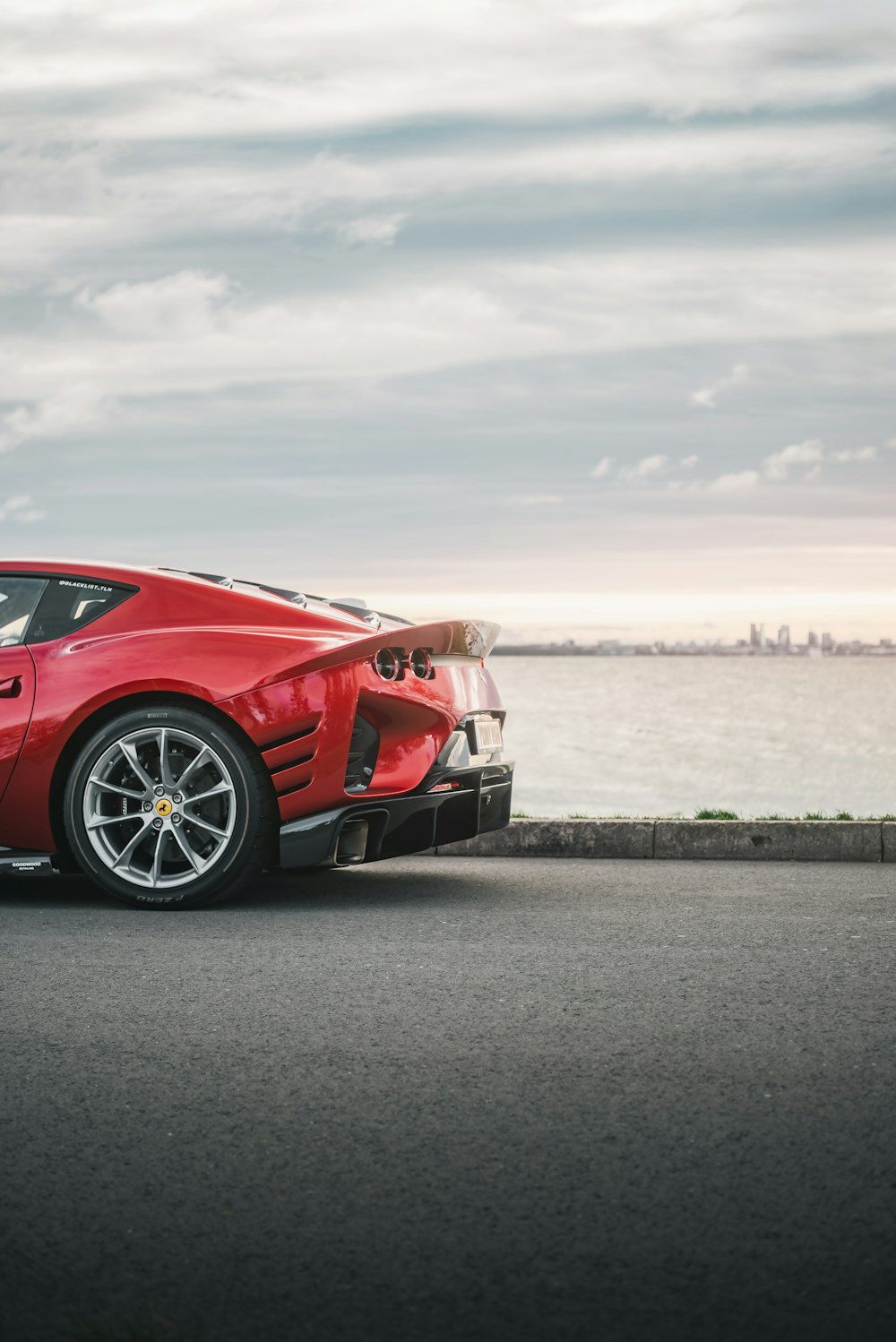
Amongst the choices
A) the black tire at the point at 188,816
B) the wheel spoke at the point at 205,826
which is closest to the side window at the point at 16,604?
the black tire at the point at 188,816

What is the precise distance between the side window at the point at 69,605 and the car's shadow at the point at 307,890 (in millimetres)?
1204

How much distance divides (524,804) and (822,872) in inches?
746

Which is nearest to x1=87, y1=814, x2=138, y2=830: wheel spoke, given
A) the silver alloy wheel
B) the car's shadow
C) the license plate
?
the silver alloy wheel

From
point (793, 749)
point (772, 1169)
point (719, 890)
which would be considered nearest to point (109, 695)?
point (719, 890)

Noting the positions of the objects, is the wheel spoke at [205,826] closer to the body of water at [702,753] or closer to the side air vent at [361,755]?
the side air vent at [361,755]

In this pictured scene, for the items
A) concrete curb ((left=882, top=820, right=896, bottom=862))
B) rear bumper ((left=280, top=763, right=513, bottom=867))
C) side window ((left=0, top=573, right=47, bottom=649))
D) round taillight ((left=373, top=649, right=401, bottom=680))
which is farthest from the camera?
concrete curb ((left=882, top=820, right=896, bottom=862))

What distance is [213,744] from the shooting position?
6.21 meters

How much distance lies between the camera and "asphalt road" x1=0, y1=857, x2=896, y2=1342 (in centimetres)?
238

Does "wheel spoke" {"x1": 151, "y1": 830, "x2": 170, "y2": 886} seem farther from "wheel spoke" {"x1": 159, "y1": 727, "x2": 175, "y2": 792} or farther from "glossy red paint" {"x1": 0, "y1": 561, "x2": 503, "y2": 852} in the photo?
"glossy red paint" {"x1": 0, "y1": 561, "x2": 503, "y2": 852}

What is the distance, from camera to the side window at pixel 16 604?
6590 millimetres

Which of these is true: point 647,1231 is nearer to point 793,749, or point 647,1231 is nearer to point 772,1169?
point 772,1169

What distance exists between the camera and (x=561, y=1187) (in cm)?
285

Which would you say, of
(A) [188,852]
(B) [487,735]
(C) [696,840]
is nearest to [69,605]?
(A) [188,852]

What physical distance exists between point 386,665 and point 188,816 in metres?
1.06
